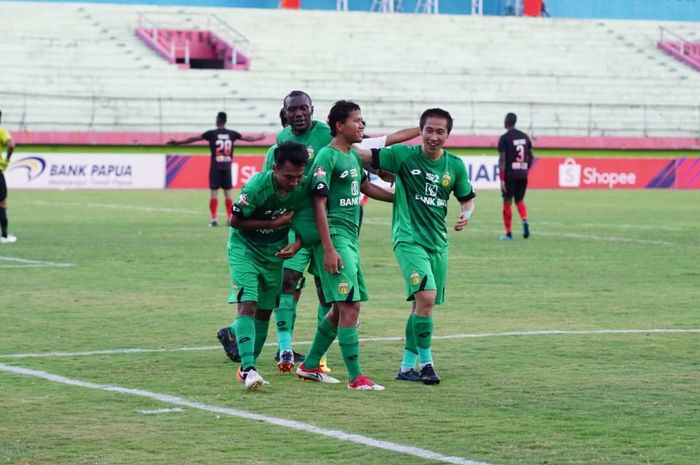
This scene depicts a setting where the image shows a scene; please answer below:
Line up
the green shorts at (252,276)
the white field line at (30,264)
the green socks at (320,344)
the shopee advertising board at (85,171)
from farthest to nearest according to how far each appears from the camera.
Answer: the shopee advertising board at (85,171), the white field line at (30,264), the green socks at (320,344), the green shorts at (252,276)

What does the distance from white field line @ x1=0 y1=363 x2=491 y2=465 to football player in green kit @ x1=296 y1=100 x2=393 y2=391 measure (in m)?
1.15

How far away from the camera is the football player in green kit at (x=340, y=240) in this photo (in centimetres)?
948

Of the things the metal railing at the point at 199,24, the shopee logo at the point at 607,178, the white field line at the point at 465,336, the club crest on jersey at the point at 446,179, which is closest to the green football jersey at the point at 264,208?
the club crest on jersey at the point at 446,179

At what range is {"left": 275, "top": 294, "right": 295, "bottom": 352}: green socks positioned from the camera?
34.0 feet

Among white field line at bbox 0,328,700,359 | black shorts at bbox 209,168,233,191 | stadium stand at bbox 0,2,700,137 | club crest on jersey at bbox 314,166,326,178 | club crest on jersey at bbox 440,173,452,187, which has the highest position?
stadium stand at bbox 0,2,700,137

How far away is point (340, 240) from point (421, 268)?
2.04 feet

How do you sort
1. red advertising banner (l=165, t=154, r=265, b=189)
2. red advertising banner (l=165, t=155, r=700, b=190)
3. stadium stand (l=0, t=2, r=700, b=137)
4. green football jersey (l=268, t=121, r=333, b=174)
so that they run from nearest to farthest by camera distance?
green football jersey (l=268, t=121, r=333, b=174) → red advertising banner (l=165, t=154, r=265, b=189) → red advertising banner (l=165, t=155, r=700, b=190) → stadium stand (l=0, t=2, r=700, b=137)

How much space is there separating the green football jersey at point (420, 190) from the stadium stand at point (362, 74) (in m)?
35.5

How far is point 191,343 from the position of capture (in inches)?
464

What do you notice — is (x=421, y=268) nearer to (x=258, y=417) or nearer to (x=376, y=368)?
(x=376, y=368)

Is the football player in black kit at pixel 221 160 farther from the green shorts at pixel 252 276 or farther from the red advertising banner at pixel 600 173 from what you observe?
the green shorts at pixel 252 276

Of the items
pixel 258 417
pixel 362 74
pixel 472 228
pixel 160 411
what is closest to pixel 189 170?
pixel 362 74

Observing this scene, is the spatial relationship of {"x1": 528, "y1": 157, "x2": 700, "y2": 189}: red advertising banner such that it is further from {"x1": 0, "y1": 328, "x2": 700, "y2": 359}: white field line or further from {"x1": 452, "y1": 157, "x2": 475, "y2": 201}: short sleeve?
{"x1": 452, "y1": 157, "x2": 475, "y2": 201}: short sleeve

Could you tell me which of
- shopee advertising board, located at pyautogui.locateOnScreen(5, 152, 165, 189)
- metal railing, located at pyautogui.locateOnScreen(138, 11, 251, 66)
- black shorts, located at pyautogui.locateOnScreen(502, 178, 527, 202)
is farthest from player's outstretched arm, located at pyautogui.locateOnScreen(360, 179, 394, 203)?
metal railing, located at pyautogui.locateOnScreen(138, 11, 251, 66)
